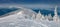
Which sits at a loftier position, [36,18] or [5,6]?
[5,6]

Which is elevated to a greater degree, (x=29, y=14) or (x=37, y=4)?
(x=37, y=4)

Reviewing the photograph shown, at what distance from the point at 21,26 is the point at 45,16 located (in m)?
0.41

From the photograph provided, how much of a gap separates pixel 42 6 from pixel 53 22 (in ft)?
0.97

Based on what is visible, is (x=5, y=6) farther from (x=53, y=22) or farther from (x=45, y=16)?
(x=53, y=22)

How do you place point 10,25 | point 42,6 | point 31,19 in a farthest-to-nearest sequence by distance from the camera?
point 42,6, point 31,19, point 10,25

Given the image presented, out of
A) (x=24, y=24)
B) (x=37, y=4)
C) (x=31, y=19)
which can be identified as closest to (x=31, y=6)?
(x=37, y=4)

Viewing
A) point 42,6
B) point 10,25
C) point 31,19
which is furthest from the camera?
point 42,6

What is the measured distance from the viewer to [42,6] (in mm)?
1744

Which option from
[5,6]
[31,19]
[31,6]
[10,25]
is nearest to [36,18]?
[31,19]

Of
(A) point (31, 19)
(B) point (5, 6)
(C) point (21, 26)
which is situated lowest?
(C) point (21, 26)

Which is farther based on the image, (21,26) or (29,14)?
(29,14)

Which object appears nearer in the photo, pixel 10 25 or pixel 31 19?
pixel 10 25

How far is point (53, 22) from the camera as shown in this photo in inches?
64.9

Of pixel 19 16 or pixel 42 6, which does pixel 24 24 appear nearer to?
pixel 19 16
